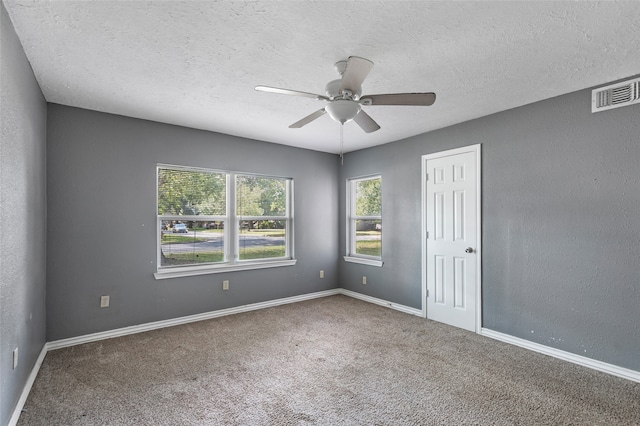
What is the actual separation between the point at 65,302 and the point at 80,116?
1.86m

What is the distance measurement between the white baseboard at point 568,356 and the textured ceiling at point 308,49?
2.34m

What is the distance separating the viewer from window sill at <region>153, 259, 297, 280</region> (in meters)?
3.80

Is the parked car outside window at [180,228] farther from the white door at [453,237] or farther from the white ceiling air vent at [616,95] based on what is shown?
the white ceiling air vent at [616,95]

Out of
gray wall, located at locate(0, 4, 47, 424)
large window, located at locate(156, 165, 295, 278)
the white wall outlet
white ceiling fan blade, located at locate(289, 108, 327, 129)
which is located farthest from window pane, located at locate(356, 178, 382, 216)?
gray wall, located at locate(0, 4, 47, 424)

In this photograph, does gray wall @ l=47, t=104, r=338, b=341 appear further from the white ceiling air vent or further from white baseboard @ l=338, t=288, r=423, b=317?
the white ceiling air vent

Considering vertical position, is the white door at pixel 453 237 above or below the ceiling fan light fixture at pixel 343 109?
below

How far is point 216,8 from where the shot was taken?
176cm

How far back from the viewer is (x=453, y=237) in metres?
3.87

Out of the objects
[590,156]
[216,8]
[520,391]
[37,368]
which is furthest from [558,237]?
[37,368]

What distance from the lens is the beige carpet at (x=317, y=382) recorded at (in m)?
2.10

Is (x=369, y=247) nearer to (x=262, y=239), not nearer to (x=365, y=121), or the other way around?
(x=262, y=239)

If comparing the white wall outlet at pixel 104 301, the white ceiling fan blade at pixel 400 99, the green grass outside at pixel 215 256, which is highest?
the white ceiling fan blade at pixel 400 99

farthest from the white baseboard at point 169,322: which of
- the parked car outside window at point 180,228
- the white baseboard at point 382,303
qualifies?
the parked car outside window at point 180,228

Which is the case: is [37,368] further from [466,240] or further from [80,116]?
[466,240]
